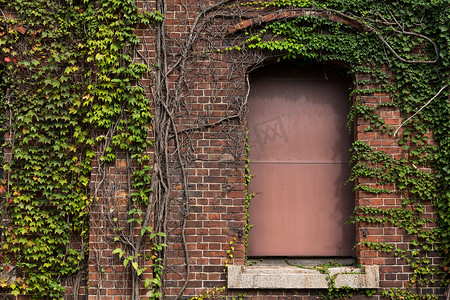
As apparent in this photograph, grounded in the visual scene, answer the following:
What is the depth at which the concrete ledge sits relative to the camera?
4391 millimetres

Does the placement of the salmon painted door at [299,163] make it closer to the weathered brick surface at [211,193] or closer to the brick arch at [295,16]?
the weathered brick surface at [211,193]

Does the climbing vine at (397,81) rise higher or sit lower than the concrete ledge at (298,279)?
higher

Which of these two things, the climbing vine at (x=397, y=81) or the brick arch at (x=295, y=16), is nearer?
the climbing vine at (x=397, y=81)

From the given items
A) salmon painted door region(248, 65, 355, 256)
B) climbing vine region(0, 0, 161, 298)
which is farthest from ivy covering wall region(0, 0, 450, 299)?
salmon painted door region(248, 65, 355, 256)

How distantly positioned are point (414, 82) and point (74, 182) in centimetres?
421

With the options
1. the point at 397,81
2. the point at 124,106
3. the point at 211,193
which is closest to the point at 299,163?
the point at 211,193

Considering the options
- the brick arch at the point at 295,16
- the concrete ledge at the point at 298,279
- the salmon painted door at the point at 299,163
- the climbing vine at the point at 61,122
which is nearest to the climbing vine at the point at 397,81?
the brick arch at the point at 295,16

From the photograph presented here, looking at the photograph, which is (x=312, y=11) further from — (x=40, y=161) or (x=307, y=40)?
(x=40, y=161)

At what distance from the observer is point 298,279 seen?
4.41 m

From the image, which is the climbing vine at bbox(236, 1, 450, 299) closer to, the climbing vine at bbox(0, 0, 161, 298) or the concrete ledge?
the concrete ledge

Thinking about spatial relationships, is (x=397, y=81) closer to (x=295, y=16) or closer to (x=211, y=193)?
(x=295, y=16)

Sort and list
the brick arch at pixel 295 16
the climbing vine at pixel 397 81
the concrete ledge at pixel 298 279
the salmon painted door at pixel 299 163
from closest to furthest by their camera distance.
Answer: the concrete ledge at pixel 298 279, the climbing vine at pixel 397 81, the brick arch at pixel 295 16, the salmon painted door at pixel 299 163

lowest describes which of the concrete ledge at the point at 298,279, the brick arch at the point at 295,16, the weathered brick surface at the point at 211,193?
the concrete ledge at the point at 298,279

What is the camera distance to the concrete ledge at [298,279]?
4.39m
